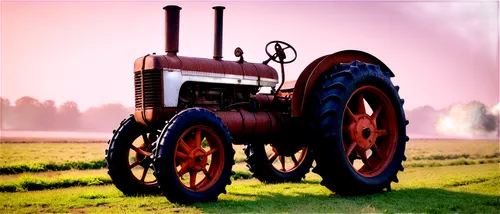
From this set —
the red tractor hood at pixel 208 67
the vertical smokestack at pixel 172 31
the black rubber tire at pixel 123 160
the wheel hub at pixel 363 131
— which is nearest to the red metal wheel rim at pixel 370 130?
the wheel hub at pixel 363 131

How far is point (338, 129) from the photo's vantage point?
26.7 ft

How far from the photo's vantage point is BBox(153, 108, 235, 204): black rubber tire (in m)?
7.00

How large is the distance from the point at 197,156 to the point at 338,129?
2.28 meters

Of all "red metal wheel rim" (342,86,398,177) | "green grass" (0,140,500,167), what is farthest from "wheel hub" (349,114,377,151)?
"green grass" (0,140,500,167)

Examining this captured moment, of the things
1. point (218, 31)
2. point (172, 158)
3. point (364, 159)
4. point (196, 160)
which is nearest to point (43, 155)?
point (218, 31)

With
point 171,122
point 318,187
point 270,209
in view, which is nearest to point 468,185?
point 318,187

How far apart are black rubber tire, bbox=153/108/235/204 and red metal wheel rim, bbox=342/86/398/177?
2204 millimetres

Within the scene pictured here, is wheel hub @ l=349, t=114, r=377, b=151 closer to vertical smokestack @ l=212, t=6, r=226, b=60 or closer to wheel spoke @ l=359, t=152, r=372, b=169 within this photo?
wheel spoke @ l=359, t=152, r=372, b=169

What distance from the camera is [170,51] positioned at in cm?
835

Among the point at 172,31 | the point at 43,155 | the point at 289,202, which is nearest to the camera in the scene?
the point at 289,202

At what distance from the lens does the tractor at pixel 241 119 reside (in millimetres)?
7574

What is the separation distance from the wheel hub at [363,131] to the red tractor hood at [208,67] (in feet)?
6.05

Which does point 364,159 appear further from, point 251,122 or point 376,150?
point 251,122

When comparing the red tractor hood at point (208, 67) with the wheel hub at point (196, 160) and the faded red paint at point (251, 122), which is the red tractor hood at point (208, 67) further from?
the wheel hub at point (196, 160)
